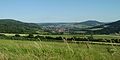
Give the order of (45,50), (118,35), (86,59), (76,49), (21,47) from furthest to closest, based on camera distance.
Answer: (21,47), (76,49), (45,50), (118,35), (86,59)

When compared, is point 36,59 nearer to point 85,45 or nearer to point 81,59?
point 81,59

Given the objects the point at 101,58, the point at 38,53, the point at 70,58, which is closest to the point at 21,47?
the point at 38,53

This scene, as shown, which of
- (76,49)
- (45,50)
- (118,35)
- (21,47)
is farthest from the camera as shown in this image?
(21,47)

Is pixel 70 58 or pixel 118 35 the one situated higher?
pixel 118 35

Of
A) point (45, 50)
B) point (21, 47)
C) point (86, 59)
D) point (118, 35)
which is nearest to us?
point (86, 59)

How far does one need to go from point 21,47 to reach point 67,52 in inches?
70.0

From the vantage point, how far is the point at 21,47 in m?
7.79

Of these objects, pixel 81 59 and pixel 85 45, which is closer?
pixel 81 59

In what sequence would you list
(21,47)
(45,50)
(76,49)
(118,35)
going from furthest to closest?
1. (21,47)
2. (76,49)
3. (45,50)
4. (118,35)

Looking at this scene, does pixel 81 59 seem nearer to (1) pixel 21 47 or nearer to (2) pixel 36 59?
(2) pixel 36 59

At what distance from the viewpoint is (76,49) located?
712cm

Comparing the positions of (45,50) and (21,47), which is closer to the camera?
(45,50)

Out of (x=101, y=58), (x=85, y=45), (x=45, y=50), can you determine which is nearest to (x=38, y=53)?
(x=45, y=50)

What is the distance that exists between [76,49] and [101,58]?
1.42 metres
